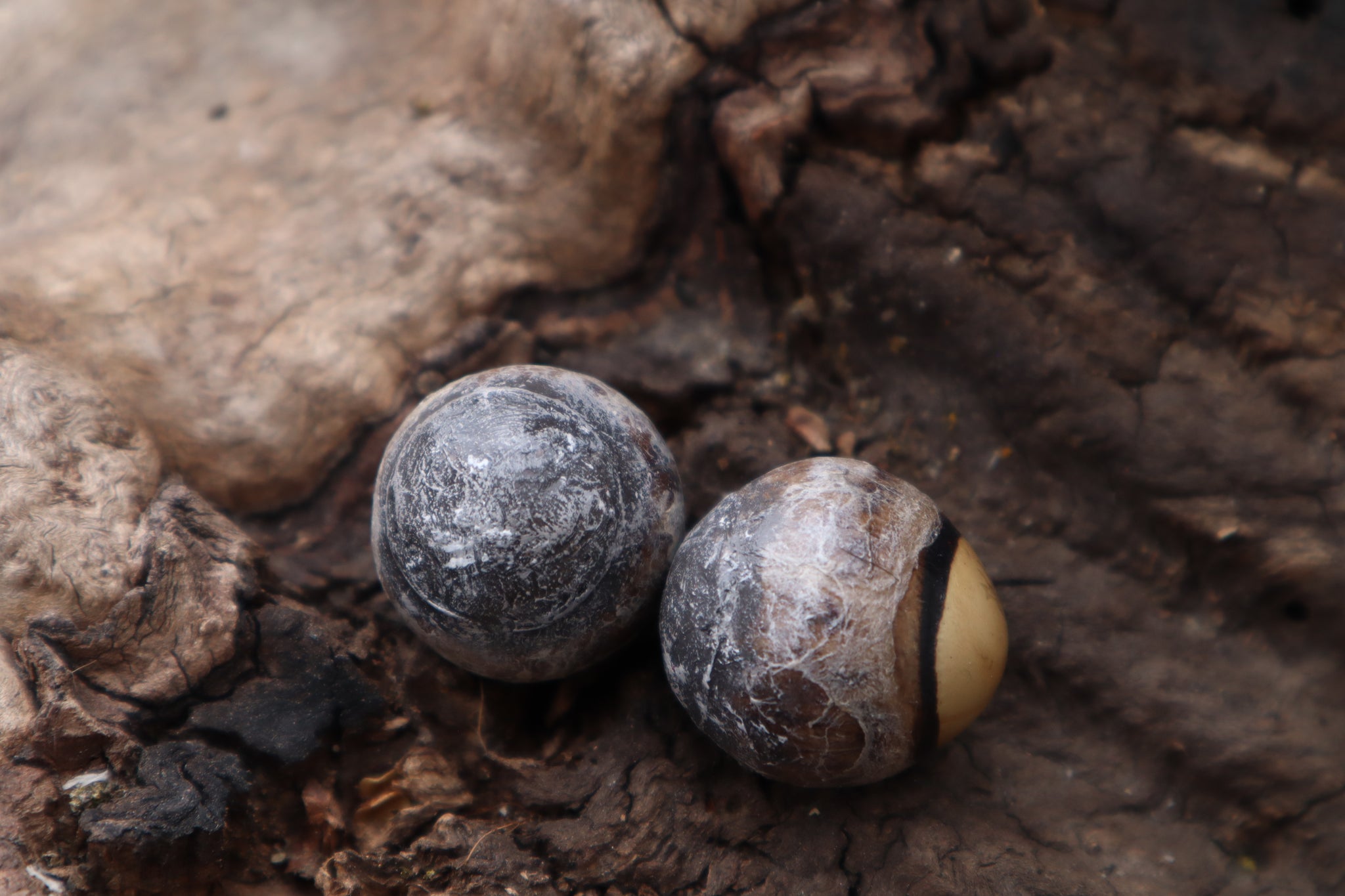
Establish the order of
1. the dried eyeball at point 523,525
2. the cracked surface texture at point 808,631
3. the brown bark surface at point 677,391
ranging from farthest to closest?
the brown bark surface at point 677,391 → the dried eyeball at point 523,525 → the cracked surface texture at point 808,631

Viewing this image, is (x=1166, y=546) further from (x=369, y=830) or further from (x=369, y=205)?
(x=369, y=205)

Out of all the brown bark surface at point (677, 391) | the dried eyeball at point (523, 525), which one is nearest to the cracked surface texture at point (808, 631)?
the dried eyeball at point (523, 525)

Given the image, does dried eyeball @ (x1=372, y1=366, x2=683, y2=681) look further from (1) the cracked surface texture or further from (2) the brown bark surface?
(2) the brown bark surface

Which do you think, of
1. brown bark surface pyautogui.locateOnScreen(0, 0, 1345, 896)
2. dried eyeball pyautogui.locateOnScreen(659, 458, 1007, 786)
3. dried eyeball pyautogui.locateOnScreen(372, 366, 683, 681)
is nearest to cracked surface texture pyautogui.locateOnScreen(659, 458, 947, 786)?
dried eyeball pyautogui.locateOnScreen(659, 458, 1007, 786)

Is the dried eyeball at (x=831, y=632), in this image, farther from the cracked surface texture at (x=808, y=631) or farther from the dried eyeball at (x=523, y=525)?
the dried eyeball at (x=523, y=525)

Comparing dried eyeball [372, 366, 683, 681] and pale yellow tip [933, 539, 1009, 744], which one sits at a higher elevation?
dried eyeball [372, 366, 683, 681]

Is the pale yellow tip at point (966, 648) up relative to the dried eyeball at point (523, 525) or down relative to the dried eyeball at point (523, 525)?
down
